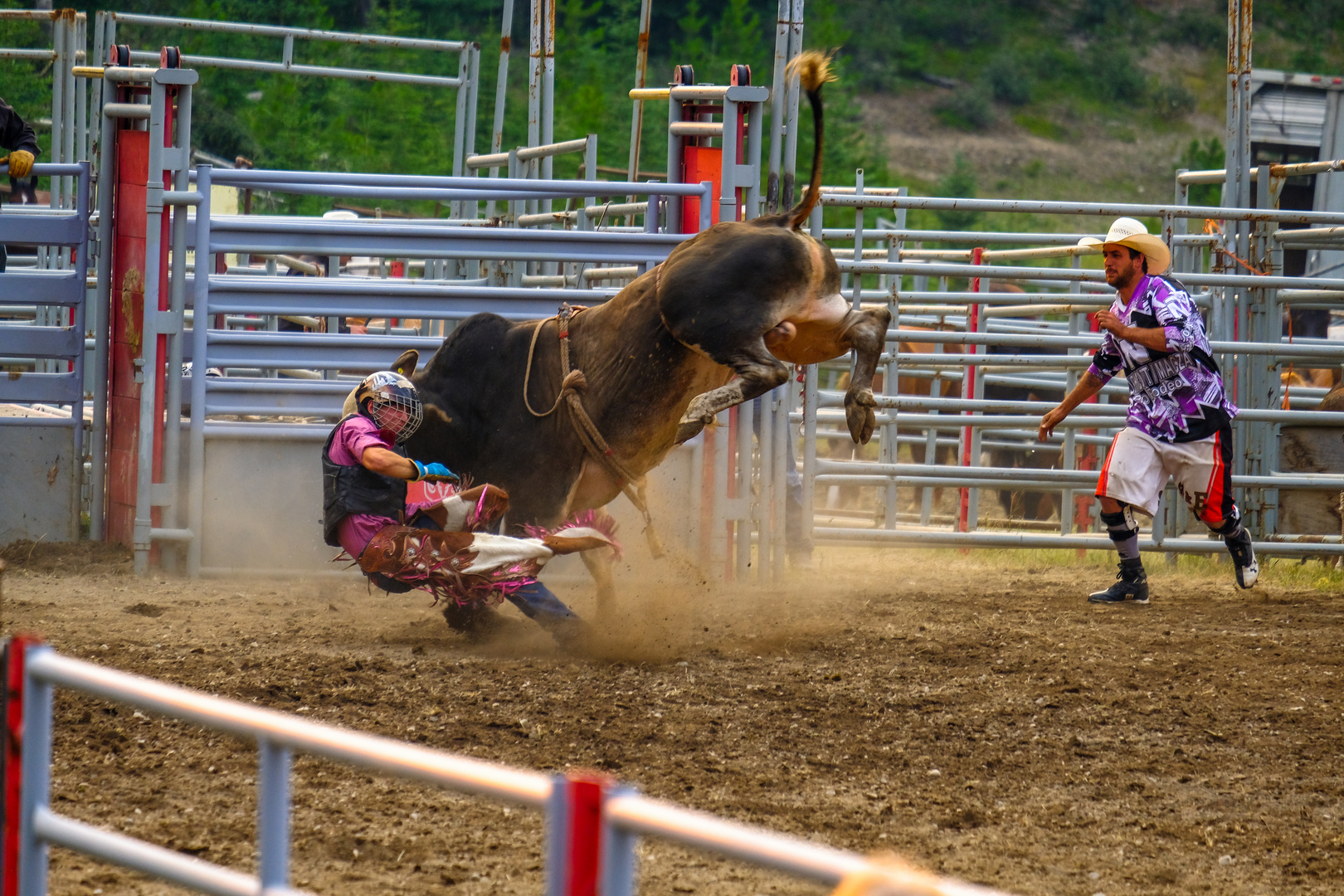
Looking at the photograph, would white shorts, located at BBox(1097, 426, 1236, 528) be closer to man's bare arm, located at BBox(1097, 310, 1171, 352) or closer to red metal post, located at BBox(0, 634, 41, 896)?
man's bare arm, located at BBox(1097, 310, 1171, 352)

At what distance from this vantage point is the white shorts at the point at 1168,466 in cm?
661

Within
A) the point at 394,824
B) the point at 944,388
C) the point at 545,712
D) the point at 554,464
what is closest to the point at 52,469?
the point at 554,464

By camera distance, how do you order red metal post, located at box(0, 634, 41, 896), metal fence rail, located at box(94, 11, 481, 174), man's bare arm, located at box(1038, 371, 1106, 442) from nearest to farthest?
red metal post, located at box(0, 634, 41, 896) < man's bare arm, located at box(1038, 371, 1106, 442) < metal fence rail, located at box(94, 11, 481, 174)

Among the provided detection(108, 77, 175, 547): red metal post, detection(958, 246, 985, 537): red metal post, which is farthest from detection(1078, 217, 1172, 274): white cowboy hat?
detection(108, 77, 175, 547): red metal post

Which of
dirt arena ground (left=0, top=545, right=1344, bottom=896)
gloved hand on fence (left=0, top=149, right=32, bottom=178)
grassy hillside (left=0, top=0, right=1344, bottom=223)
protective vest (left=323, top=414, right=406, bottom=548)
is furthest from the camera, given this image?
grassy hillside (left=0, top=0, right=1344, bottom=223)

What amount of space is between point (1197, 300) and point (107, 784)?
6334 mm

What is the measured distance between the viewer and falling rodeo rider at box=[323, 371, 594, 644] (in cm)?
512

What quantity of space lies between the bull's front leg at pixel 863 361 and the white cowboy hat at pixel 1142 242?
1.54 meters

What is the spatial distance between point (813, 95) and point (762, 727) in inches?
102

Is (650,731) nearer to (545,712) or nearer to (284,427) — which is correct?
(545,712)

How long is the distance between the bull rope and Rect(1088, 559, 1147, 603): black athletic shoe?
7.62 feet

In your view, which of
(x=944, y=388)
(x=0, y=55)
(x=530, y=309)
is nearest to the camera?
(x=530, y=309)

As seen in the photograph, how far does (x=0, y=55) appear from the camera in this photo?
9.20 metres

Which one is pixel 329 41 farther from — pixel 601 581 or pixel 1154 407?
pixel 1154 407
